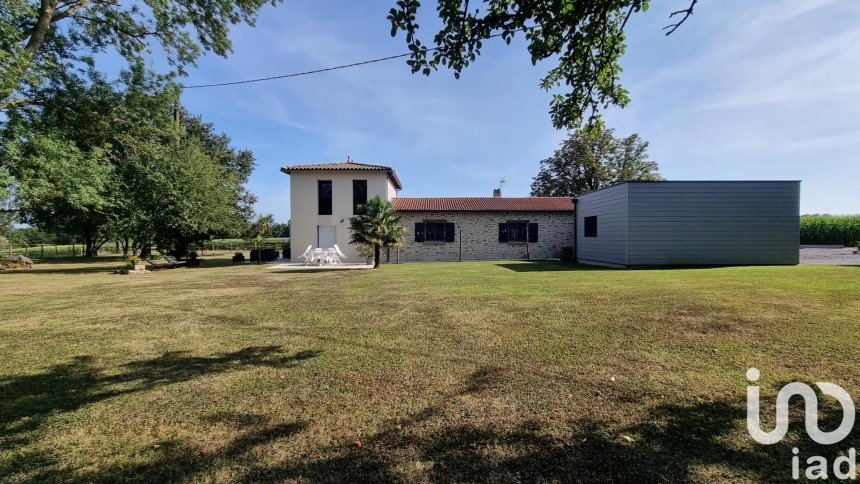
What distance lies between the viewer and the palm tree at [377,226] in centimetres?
1845

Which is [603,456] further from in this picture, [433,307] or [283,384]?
[433,307]

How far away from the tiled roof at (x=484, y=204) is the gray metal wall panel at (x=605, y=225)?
2.62 metres

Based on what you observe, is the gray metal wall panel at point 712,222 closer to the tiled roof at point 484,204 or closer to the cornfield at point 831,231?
the tiled roof at point 484,204

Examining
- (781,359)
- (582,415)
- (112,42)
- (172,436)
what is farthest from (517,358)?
(112,42)

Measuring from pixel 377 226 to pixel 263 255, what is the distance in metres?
13.2

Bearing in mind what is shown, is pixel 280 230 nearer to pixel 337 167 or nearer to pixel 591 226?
pixel 337 167

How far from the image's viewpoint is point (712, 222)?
1664 centimetres

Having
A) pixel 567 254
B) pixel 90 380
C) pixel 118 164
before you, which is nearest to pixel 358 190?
pixel 118 164

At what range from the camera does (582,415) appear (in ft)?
10.5

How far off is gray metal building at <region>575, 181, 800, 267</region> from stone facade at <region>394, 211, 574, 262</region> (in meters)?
7.86

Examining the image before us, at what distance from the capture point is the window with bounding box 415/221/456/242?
24656 mm

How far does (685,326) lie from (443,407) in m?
4.86

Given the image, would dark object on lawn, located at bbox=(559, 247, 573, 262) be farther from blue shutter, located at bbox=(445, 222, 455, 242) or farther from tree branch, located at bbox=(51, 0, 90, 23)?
tree branch, located at bbox=(51, 0, 90, 23)

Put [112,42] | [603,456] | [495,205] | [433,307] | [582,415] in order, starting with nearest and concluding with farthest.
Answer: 1. [603,456]
2. [582,415]
3. [433,307]
4. [112,42]
5. [495,205]
